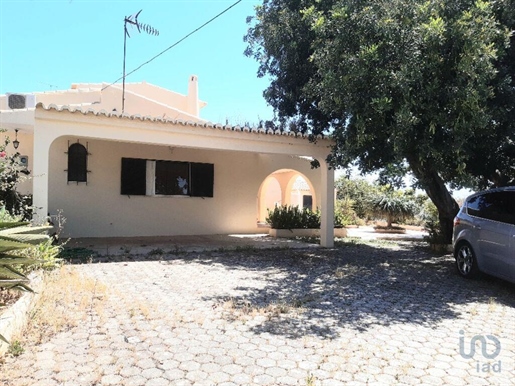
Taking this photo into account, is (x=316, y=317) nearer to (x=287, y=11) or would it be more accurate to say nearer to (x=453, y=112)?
(x=453, y=112)

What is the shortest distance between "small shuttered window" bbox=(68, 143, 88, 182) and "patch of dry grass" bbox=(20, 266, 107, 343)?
5.00m

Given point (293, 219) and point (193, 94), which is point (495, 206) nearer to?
point (293, 219)

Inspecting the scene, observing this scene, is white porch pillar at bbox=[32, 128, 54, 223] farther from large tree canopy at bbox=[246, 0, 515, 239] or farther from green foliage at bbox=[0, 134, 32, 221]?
large tree canopy at bbox=[246, 0, 515, 239]

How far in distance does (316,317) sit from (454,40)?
501cm

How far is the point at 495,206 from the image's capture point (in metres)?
6.44

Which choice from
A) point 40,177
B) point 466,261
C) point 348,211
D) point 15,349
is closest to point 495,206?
point 466,261

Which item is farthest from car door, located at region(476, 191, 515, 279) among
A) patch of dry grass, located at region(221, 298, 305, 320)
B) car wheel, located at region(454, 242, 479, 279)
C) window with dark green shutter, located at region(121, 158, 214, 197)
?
window with dark green shutter, located at region(121, 158, 214, 197)

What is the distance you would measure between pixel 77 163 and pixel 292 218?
722 cm

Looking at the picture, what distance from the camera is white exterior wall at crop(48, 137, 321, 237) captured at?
1071cm

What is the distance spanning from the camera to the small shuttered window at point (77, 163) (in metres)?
10.7

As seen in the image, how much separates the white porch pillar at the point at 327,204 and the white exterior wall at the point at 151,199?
3.37 metres

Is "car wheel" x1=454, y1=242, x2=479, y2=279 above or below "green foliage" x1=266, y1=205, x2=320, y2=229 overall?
below

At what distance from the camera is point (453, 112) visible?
20.9 ft

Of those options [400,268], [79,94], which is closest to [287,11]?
[400,268]
